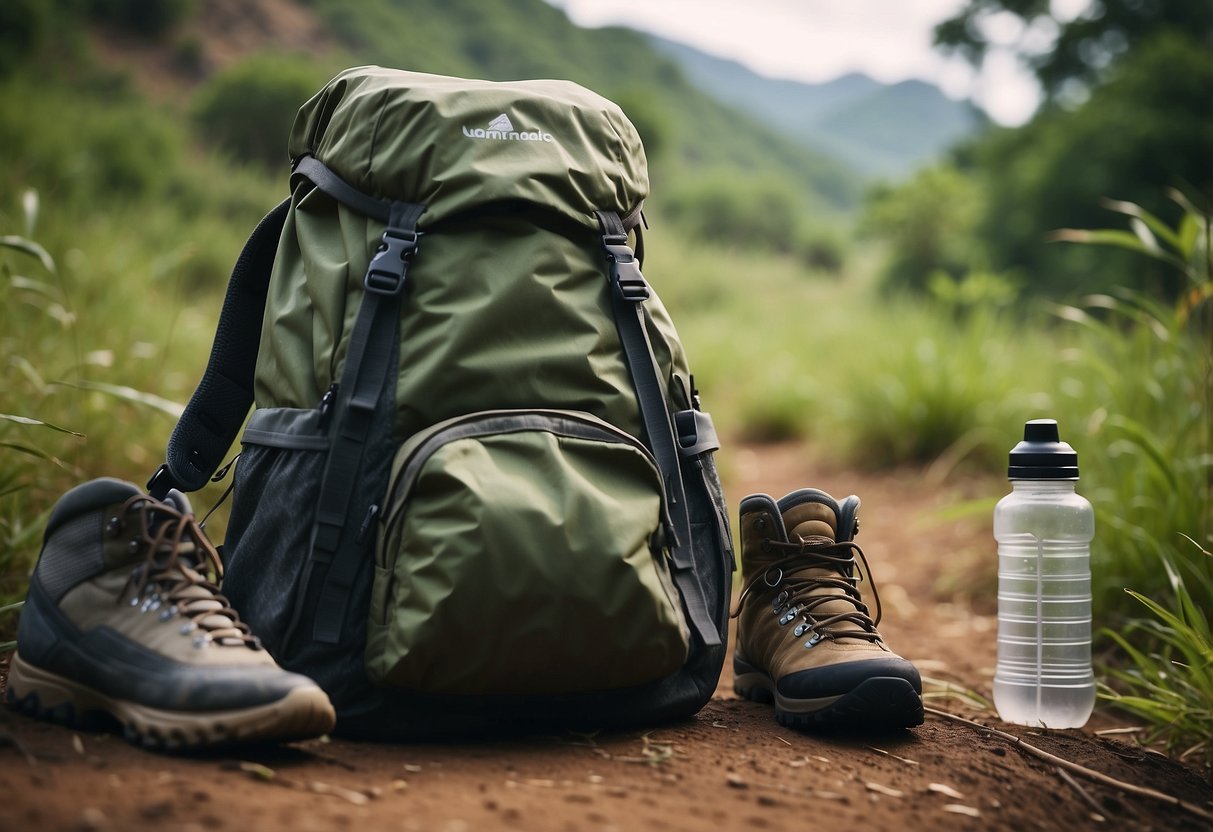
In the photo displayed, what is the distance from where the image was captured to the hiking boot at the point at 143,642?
126 centimetres

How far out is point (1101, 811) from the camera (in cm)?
141

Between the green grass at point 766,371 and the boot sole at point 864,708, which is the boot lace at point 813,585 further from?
the green grass at point 766,371

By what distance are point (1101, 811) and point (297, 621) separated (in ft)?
3.88

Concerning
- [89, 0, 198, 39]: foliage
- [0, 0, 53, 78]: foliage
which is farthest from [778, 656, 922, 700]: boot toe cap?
[89, 0, 198, 39]: foliage

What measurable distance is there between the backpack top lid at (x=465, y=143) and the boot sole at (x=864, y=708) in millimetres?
863

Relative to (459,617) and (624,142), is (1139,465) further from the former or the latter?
(459,617)

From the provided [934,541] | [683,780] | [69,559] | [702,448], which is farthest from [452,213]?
[934,541]

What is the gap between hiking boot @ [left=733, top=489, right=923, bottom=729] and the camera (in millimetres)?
1602

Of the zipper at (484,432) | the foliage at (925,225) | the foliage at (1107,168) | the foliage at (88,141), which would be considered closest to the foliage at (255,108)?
the foliage at (88,141)

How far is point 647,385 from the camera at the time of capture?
1648 millimetres

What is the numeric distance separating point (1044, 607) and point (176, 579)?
163cm

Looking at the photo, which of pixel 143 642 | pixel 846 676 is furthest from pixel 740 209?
pixel 143 642

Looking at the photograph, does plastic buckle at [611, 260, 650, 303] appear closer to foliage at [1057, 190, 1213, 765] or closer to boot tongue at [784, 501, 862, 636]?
boot tongue at [784, 501, 862, 636]

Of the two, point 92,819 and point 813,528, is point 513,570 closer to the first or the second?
point 92,819
